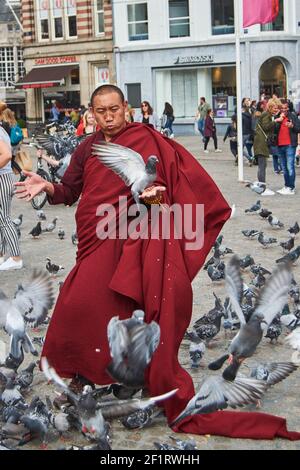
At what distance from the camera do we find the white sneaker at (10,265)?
8.84 m

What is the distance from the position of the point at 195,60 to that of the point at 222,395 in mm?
30349

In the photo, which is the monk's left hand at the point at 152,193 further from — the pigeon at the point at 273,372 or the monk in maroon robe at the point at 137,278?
the pigeon at the point at 273,372

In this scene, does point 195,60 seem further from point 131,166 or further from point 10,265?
point 131,166

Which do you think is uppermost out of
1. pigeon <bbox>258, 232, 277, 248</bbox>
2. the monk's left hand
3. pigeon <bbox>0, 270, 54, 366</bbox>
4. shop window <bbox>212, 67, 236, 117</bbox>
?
shop window <bbox>212, 67, 236, 117</bbox>

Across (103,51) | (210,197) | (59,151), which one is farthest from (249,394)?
(103,51)

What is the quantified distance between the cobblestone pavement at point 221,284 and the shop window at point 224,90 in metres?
13.1

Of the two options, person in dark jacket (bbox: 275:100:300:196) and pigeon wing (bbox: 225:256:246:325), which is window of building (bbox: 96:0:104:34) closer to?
person in dark jacket (bbox: 275:100:300:196)

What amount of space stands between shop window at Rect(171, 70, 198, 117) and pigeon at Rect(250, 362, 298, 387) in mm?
30082

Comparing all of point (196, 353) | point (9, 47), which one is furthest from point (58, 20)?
point (196, 353)

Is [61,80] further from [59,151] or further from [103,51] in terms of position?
[59,151]

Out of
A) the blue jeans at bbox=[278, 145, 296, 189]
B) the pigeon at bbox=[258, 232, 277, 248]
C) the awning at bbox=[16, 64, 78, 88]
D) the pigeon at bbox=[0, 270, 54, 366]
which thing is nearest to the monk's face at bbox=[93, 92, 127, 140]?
the pigeon at bbox=[0, 270, 54, 366]

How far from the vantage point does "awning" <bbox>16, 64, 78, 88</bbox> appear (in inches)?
1464

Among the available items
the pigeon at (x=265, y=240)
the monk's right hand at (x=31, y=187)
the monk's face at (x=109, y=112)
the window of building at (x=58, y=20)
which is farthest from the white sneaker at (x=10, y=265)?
the window of building at (x=58, y=20)

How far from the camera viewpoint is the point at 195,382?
5137 mm
